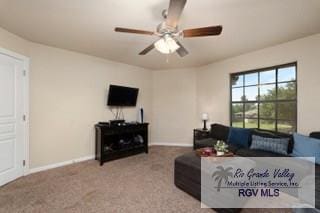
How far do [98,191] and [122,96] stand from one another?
2547 mm

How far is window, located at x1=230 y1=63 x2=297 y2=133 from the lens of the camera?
3.37 metres

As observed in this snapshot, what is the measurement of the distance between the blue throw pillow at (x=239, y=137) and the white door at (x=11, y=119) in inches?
161

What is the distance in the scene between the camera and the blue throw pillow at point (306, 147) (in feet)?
7.99

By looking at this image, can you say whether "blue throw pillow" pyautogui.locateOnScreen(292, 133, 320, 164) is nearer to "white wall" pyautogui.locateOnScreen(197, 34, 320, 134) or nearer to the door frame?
"white wall" pyautogui.locateOnScreen(197, 34, 320, 134)

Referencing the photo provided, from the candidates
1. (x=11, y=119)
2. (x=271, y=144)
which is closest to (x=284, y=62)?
(x=271, y=144)

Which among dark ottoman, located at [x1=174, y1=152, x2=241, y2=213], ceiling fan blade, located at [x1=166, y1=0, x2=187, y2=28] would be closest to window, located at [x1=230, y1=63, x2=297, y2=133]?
dark ottoman, located at [x1=174, y1=152, x2=241, y2=213]

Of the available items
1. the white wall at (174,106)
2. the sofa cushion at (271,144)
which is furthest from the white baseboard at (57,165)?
the sofa cushion at (271,144)

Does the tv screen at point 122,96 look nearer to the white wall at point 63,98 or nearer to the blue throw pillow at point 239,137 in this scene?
the white wall at point 63,98

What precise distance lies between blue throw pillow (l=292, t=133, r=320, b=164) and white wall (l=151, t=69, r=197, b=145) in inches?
110

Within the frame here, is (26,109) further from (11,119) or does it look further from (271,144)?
(271,144)

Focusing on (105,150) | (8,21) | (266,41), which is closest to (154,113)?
(105,150)

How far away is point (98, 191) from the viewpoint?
255 cm

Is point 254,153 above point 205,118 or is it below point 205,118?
below

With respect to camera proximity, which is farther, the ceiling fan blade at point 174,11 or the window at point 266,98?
the window at point 266,98
